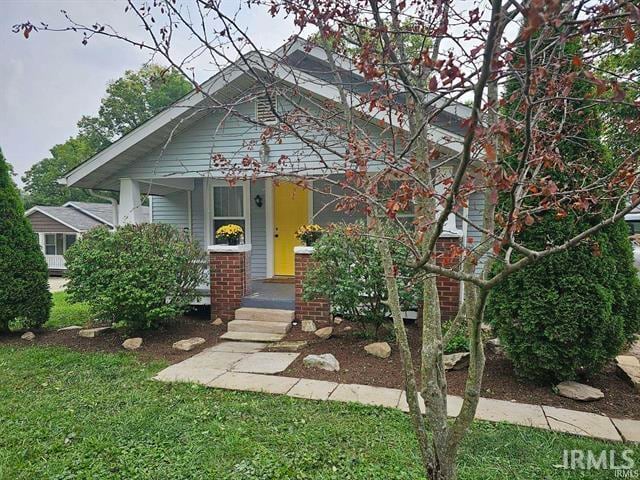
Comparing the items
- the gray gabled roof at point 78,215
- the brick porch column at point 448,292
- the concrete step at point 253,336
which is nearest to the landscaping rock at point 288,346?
the concrete step at point 253,336

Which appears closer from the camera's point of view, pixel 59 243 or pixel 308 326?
pixel 308 326

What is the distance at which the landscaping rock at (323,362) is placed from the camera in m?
4.24

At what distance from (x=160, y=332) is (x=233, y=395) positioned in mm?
2782

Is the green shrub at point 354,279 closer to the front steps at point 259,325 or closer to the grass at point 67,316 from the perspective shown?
the front steps at point 259,325

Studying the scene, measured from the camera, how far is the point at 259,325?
5883mm

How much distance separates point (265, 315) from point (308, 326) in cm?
77

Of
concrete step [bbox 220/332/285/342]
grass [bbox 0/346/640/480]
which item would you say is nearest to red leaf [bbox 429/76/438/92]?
grass [bbox 0/346/640/480]

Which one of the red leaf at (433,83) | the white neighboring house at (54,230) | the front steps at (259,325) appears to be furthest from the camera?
the white neighboring house at (54,230)

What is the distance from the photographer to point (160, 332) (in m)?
5.86

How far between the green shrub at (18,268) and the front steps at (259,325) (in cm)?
292

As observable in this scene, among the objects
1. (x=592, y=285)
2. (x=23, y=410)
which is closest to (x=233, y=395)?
(x=23, y=410)

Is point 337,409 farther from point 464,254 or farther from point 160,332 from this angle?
point 160,332

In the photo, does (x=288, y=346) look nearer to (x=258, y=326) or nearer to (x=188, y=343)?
(x=258, y=326)

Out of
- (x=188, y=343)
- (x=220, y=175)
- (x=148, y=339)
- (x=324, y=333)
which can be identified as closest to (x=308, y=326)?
(x=324, y=333)
